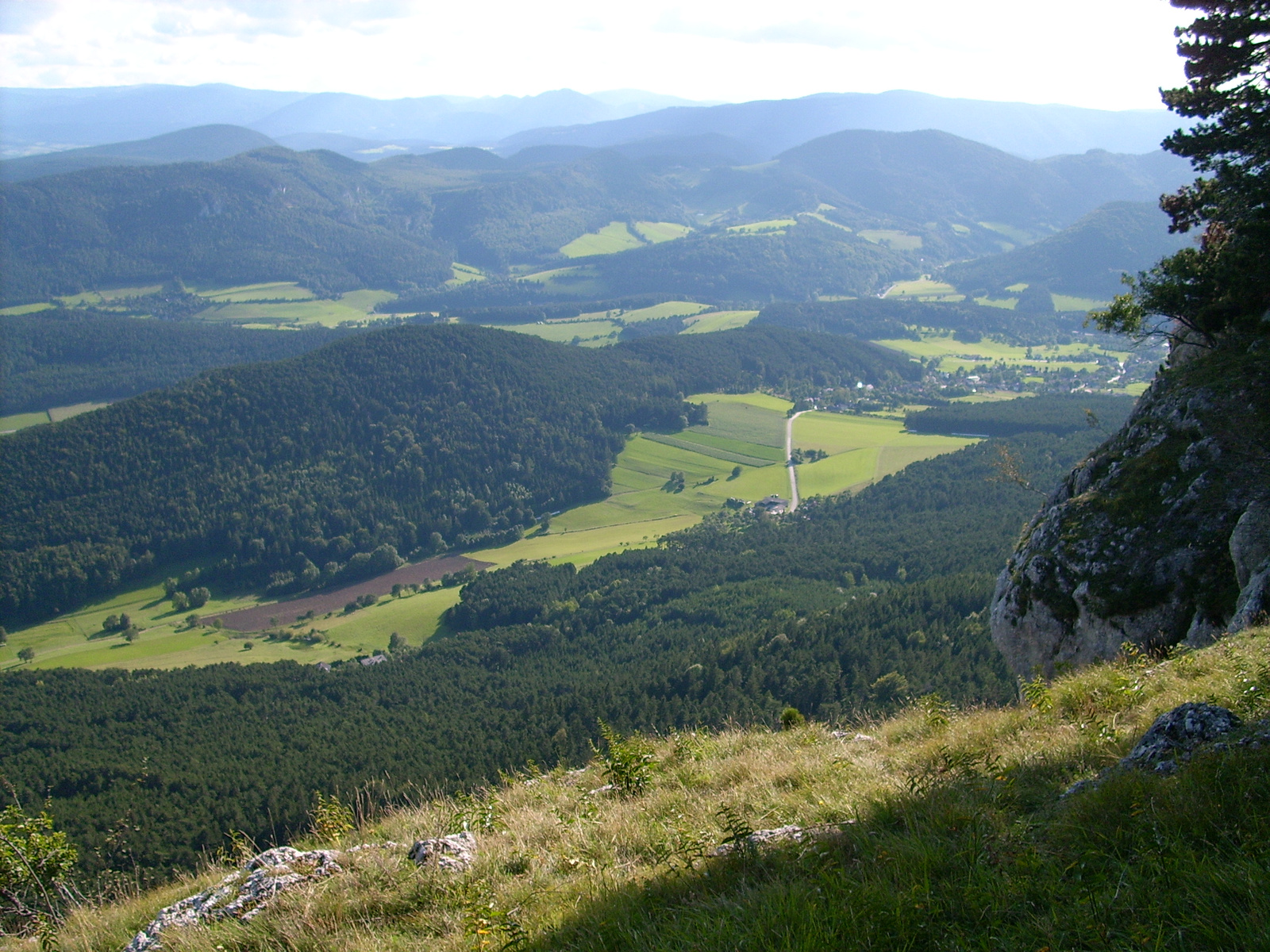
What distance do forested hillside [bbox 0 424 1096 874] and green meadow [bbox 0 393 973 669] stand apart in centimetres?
849

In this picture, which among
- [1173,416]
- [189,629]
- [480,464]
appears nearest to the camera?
[1173,416]

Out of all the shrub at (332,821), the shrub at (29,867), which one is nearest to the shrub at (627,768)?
the shrub at (332,821)

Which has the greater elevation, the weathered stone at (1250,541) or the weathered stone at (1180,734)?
the weathered stone at (1180,734)

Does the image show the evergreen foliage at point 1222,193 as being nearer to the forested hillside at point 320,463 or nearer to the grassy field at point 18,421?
the forested hillside at point 320,463

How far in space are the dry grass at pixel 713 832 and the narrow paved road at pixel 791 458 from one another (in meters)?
115

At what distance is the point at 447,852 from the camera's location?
977 centimetres

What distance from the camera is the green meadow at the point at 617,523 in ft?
325

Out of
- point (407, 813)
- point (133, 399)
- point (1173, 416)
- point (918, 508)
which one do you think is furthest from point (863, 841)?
point (133, 399)

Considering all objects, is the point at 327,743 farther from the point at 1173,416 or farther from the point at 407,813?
the point at 1173,416

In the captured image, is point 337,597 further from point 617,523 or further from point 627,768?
point 627,768

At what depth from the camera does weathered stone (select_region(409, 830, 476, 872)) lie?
9.39 m

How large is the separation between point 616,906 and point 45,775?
7203 centimetres

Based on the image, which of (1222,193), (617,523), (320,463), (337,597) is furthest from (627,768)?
(320,463)

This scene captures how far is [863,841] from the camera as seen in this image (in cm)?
772
